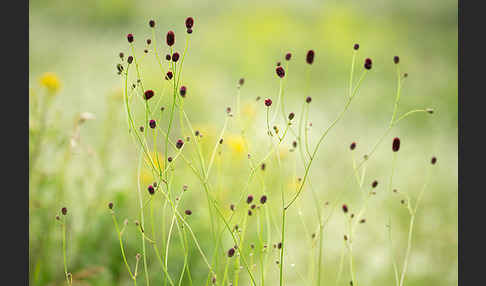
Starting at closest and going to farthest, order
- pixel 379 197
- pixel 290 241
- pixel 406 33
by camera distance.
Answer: pixel 290 241
pixel 379 197
pixel 406 33

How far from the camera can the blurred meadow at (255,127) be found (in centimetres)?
140

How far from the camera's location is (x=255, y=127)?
8.11 feet

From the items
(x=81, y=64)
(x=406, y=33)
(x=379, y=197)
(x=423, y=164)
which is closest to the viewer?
(x=379, y=197)

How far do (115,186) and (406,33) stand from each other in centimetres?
292

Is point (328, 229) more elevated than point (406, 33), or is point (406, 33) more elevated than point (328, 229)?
point (406, 33)

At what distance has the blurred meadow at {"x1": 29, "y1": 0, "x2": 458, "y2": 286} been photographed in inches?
55.2

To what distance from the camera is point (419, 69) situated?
3232 millimetres

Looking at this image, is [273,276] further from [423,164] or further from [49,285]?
[423,164]

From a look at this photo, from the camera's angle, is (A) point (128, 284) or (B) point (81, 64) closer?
(A) point (128, 284)

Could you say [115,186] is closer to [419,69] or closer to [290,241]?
[290,241]

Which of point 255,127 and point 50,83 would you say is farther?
point 255,127

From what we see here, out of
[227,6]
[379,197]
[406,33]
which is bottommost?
[379,197]

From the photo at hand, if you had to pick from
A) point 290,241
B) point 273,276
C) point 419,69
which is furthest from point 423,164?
point 419,69

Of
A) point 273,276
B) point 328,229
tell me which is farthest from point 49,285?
point 328,229
